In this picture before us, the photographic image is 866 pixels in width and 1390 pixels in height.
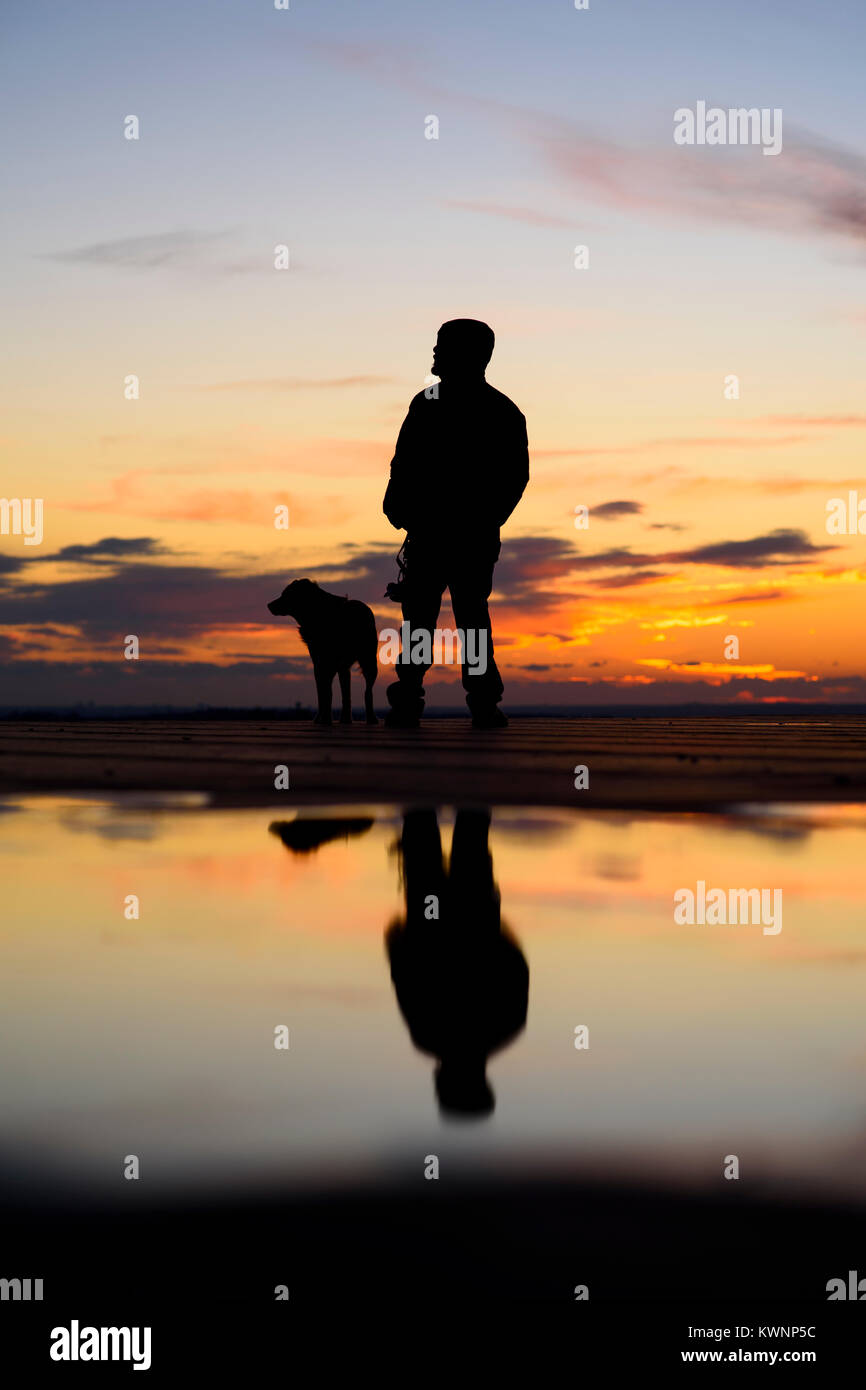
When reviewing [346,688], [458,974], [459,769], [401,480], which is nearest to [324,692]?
[346,688]

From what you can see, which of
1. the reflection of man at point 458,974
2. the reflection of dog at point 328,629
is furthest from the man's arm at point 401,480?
the reflection of man at point 458,974

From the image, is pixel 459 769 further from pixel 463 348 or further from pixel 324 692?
pixel 324 692

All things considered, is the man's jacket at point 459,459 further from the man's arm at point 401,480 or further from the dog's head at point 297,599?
the dog's head at point 297,599

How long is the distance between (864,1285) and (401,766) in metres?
5.83

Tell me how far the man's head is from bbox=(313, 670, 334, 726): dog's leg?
463 cm

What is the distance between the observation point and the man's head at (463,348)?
39.1 ft

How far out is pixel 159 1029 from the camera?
6.31ft

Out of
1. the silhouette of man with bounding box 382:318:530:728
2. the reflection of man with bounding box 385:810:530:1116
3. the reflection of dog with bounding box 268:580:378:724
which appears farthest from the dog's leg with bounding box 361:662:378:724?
the reflection of man with bounding box 385:810:530:1116

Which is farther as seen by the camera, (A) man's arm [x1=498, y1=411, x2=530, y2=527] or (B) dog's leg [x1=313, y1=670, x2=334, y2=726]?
(B) dog's leg [x1=313, y1=670, x2=334, y2=726]

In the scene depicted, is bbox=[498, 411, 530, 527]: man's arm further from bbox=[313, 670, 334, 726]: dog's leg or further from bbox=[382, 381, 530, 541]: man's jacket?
bbox=[313, 670, 334, 726]: dog's leg

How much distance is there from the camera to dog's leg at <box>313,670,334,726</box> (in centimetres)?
1563
